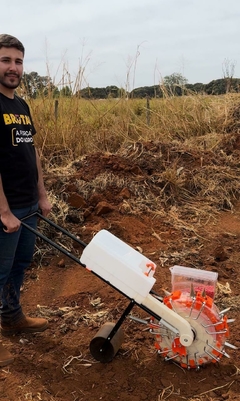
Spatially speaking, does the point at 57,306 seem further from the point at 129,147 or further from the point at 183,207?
the point at 129,147

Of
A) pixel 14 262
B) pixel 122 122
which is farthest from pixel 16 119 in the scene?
pixel 122 122

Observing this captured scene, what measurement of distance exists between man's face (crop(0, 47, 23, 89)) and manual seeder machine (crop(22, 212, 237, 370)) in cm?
107

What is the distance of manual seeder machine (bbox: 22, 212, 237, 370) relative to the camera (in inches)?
89.0

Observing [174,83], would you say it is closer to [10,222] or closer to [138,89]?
[138,89]

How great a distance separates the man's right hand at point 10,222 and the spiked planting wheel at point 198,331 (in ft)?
3.29

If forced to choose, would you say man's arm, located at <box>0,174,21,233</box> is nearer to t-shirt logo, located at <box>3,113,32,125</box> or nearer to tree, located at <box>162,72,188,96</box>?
t-shirt logo, located at <box>3,113,32,125</box>

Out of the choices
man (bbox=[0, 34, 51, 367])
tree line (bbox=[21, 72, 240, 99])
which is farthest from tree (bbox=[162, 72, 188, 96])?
man (bbox=[0, 34, 51, 367])

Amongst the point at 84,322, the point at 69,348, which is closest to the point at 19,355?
the point at 69,348

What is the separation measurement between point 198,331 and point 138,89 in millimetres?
7038

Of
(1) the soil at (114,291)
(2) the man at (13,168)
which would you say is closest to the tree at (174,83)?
(1) the soil at (114,291)

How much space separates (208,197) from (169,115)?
10.2 ft

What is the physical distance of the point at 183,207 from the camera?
5.73m

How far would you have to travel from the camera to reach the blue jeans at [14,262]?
2674 mm

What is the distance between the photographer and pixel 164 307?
232 cm
